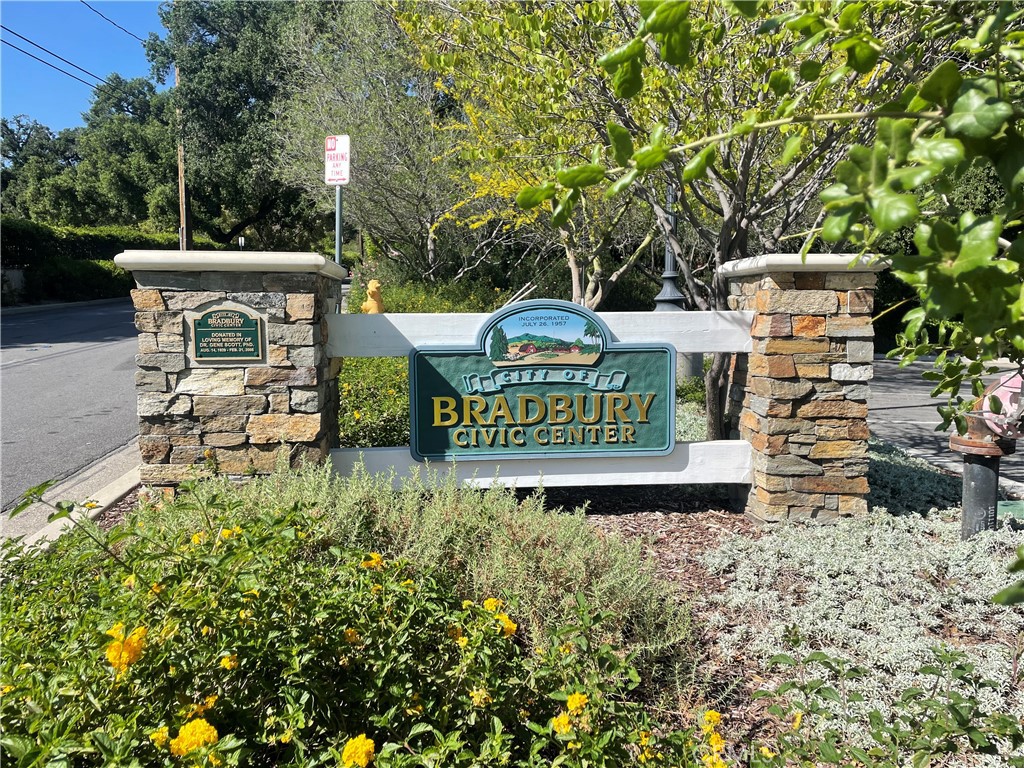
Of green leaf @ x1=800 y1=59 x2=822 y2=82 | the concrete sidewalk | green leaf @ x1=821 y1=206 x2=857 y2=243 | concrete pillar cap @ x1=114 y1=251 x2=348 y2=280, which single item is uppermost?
green leaf @ x1=800 y1=59 x2=822 y2=82

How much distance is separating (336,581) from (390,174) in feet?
36.3

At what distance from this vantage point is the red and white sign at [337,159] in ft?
21.8

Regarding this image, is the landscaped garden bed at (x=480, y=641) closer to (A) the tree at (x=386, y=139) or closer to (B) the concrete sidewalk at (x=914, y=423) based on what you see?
(B) the concrete sidewalk at (x=914, y=423)

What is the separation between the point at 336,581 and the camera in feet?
7.77

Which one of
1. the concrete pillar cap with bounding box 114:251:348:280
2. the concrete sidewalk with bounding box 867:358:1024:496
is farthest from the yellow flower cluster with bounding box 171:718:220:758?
the concrete sidewalk with bounding box 867:358:1024:496

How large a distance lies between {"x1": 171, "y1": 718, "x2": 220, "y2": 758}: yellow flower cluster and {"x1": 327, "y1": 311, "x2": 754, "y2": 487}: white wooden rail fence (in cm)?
251

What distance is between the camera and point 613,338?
434 cm

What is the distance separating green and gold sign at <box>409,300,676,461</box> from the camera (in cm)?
423

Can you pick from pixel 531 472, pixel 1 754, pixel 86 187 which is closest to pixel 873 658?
pixel 531 472

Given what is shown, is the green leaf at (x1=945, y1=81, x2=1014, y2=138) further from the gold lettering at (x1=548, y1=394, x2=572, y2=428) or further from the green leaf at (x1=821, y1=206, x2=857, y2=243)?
the gold lettering at (x1=548, y1=394, x2=572, y2=428)

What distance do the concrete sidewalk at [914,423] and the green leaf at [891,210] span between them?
4.48 metres

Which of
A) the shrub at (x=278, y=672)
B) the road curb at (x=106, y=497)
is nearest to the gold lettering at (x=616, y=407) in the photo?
the shrub at (x=278, y=672)

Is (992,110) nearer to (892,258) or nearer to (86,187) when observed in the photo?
(892,258)

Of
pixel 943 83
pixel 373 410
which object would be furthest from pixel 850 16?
pixel 373 410
